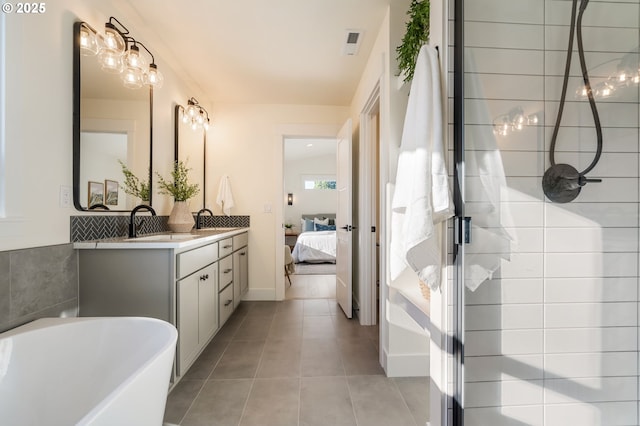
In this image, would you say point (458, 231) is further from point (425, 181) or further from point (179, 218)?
point (179, 218)

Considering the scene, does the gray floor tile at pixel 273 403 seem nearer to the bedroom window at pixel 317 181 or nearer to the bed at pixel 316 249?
the bed at pixel 316 249

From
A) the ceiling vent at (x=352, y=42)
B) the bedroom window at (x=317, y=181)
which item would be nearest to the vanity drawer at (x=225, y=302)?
the ceiling vent at (x=352, y=42)

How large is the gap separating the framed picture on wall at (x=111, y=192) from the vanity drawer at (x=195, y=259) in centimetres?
63

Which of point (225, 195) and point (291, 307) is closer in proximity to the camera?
point (291, 307)

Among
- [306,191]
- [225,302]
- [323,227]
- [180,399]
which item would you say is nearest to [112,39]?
[225,302]

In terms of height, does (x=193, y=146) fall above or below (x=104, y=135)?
above

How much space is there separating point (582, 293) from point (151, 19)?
2.98m

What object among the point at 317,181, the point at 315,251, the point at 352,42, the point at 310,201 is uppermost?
the point at 352,42

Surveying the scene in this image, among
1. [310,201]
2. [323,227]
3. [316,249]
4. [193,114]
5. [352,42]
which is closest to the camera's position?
[352,42]

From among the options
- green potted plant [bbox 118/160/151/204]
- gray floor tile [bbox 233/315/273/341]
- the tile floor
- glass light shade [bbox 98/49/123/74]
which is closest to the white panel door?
the tile floor

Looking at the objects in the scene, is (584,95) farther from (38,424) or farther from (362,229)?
(38,424)

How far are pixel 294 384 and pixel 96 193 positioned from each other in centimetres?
170

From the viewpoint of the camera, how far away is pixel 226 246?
2.58 meters

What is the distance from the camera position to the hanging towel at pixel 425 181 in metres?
1.08
